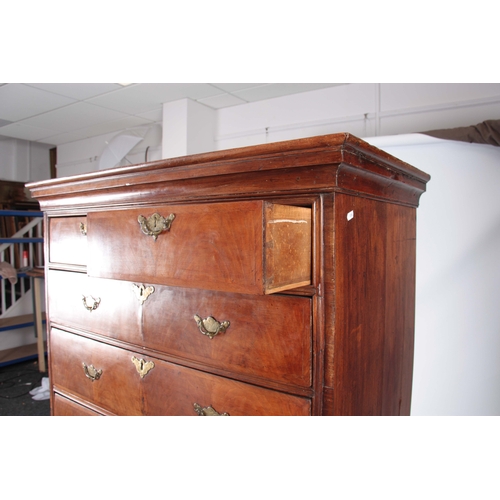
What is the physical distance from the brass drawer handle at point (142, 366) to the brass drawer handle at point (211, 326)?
24 cm

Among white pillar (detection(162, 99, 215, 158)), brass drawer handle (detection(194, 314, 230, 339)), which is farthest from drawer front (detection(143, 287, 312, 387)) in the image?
white pillar (detection(162, 99, 215, 158))

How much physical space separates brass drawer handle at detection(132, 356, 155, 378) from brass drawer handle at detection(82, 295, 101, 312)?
0.78 ft

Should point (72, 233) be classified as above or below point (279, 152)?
below

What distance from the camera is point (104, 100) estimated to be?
9.82 ft

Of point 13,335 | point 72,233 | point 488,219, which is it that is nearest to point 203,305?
point 72,233

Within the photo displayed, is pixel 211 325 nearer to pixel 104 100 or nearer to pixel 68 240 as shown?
pixel 68 240

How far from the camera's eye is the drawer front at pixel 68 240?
49.9 inches

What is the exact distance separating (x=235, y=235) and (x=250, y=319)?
0.21 m

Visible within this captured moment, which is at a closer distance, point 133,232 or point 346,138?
point 346,138

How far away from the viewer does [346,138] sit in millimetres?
690

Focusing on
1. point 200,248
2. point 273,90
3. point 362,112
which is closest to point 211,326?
point 200,248

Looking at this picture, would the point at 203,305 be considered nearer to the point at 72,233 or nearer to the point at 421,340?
the point at 72,233

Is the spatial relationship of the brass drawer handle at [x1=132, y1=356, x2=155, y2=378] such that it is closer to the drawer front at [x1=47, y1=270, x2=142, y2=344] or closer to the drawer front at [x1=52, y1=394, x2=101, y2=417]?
the drawer front at [x1=47, y1=270, x2=142, y2=344]

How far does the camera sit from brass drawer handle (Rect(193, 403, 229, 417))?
93cm
